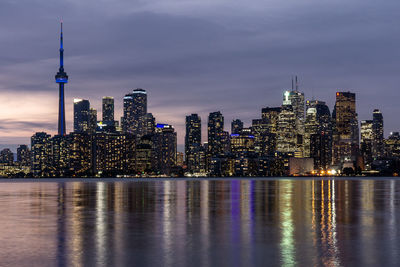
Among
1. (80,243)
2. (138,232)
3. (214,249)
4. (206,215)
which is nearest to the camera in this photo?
(214,249)

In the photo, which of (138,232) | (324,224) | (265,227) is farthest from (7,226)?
(324,224)

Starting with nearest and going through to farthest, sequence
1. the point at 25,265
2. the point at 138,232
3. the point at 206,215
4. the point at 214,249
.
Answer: the point at 25,265 → the point at 214,249 → the point at 138,232 → the point at 206,215

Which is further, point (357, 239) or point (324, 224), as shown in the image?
point (324, 224)

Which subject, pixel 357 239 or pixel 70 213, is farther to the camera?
pixel 70 213

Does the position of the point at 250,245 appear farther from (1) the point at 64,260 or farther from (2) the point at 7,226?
(2) the point at 7,226

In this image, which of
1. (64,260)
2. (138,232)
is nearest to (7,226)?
(138,232)

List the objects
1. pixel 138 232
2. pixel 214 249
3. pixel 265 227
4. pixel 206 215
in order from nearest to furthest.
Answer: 1. pixel 214 249
2. pixel 138 232
3. pixel 265 227
4. pixel 206 215

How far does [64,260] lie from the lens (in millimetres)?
26609

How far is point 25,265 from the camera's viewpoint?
2538 centimetres

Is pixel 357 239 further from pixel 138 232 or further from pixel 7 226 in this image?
pixel 7 226

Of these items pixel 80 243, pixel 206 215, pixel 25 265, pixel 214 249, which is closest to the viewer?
pixel 25 265

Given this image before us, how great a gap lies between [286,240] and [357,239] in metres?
4.95

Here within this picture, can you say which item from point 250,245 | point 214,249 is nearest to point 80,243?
point 214,249

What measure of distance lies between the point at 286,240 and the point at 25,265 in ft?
54.2
